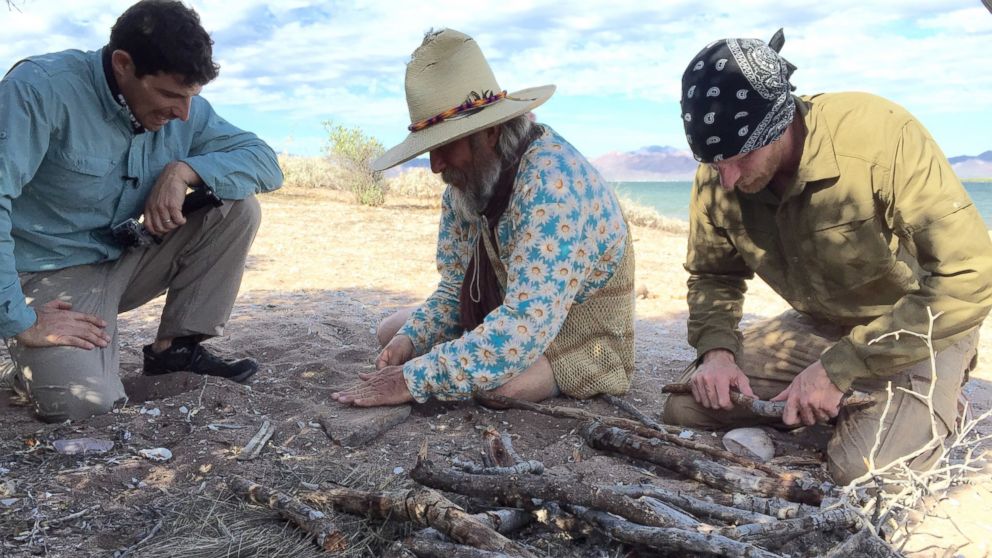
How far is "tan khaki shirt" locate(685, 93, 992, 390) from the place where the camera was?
290cm

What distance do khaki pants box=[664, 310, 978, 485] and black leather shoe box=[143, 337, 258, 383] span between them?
1995mm

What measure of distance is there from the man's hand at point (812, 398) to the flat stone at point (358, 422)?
60.9 inches

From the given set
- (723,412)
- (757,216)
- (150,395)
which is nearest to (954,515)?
(723,412)

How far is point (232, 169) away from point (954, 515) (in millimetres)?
3251

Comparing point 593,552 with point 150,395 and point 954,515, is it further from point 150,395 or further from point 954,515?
point 150,395

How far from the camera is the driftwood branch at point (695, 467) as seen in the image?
2648 mm

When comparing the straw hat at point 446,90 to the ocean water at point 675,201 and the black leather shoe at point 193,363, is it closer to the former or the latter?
the black leather shoe at point 193,363

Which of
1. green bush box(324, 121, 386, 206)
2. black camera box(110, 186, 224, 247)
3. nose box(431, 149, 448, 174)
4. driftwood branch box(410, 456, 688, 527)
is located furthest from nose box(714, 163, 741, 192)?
green bush box(324, 121, 386, 206)

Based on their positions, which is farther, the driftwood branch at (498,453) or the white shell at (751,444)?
the white shell at (751,444)

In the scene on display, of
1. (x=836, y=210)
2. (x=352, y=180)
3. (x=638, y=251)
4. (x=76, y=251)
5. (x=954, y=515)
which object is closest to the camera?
(x=954, y=515)

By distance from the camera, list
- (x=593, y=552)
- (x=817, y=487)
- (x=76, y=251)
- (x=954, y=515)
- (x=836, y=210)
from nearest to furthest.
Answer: (x=593, y=552) → (x=817, y=487) → (x=954, y=515) → (x=836, y=210) → (x=76, y=251)

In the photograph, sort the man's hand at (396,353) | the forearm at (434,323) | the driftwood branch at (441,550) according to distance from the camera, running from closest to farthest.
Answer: the driftwood branch at (441,550) → the man's hand at (396,353) → the forearm at (434,323)

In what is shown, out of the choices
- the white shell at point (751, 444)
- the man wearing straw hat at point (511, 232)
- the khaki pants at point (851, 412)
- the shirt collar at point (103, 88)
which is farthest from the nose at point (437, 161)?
the white shell at point (751, 444)

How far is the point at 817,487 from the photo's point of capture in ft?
8.63
